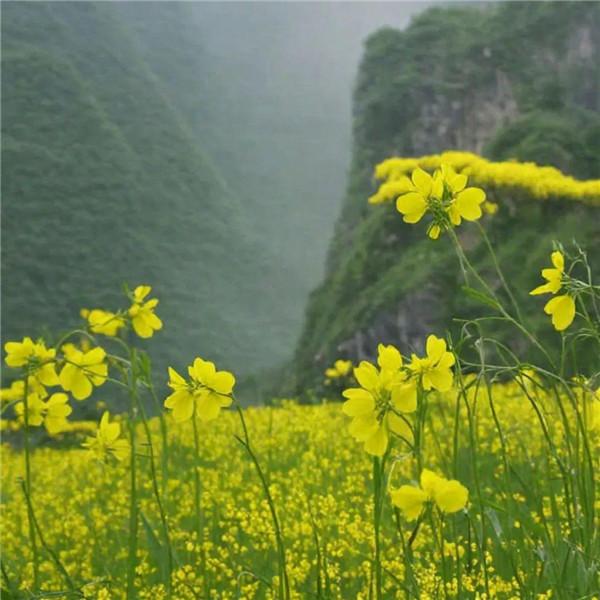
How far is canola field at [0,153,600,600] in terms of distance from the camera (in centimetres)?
142

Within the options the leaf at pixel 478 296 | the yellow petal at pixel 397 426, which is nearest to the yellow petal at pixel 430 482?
the yellow petal at pixel 397 426

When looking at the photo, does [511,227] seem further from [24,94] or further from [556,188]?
[24,94]

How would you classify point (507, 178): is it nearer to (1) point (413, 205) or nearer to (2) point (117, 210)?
(1) point (413, 205)

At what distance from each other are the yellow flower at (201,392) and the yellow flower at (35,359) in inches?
13.8

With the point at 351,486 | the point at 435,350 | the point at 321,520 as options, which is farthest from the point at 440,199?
the point at 351,486

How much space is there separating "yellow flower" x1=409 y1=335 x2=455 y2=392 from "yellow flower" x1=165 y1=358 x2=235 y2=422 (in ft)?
1.09

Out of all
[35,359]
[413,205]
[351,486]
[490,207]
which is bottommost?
[351,486]

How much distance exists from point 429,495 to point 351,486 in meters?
2.16

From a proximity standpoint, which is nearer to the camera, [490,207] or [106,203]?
[490,207]

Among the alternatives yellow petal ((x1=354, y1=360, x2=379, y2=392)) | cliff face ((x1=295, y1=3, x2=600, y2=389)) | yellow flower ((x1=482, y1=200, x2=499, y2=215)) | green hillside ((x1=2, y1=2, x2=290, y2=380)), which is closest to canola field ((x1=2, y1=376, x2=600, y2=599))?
yellow petal ((x1=354, y1=360, x2=379, y2=392))

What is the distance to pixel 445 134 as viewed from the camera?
44.6m

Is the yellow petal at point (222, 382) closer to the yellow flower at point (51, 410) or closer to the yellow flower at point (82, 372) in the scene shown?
the yellow flower at point (82, 372)

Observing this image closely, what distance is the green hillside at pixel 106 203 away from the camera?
2084 inches

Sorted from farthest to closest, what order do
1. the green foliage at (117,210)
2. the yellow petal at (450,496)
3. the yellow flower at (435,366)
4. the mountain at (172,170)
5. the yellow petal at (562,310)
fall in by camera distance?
the mountain at (172,170)
the green foliage at (117,210)
the yellow petal at (562,310)
the yellow flower at (435,366)
the yellow petal at (450,496)
